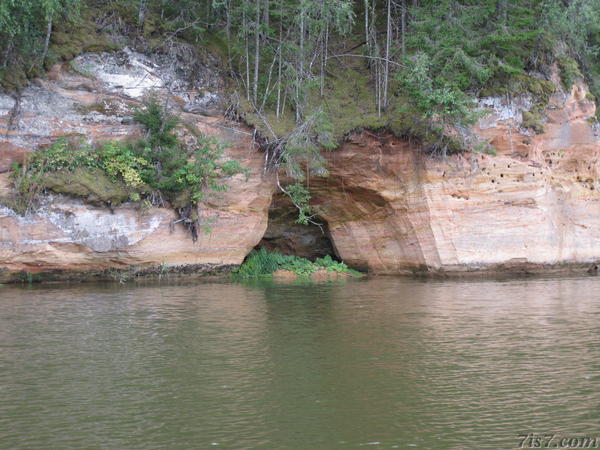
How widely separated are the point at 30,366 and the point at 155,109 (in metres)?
12.1

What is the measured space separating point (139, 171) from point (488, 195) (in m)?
11.2

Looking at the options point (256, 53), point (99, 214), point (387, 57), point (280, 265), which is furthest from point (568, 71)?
point (99, 214)

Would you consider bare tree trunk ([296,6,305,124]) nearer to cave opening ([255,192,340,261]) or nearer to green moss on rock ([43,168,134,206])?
cave opening ([255,192,340,261])

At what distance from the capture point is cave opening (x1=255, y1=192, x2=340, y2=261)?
939 inches

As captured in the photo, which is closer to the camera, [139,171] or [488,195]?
[139,171]

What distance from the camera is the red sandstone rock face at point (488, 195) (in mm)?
20250

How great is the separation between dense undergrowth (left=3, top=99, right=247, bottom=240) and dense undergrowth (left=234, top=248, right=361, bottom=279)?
3308 mm

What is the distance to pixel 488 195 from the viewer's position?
2030cm

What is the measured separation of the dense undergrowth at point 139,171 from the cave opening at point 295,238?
514 cm

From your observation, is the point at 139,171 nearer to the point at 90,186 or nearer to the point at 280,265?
the point at 90,186

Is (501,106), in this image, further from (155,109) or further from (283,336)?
(283,336)

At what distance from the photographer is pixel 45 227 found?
16.9 meters

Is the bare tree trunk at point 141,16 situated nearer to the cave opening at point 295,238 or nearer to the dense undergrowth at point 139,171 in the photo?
the dense undergrowth at point 139,171

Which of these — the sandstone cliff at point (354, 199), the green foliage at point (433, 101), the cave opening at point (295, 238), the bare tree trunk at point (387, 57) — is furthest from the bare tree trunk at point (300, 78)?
the cave opening at point (295, 238)
